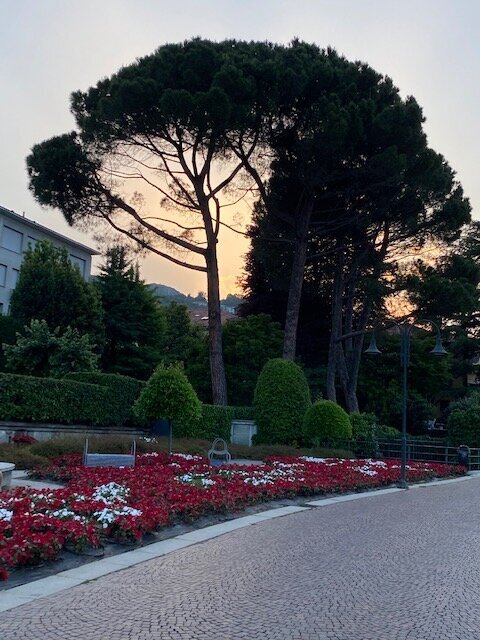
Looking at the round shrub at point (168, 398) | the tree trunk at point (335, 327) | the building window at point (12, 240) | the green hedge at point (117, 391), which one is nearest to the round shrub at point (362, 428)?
the tree trunk at point (335, 327)

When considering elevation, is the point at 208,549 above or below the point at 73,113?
below

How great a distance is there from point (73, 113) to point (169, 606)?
30.8 meters

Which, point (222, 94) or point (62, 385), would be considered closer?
point (62, 385)

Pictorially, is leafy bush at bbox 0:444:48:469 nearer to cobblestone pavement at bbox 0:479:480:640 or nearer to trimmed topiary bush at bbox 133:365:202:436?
trimmed topiary bush at bbox 133:365:202:436

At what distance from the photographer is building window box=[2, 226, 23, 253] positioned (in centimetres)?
5070

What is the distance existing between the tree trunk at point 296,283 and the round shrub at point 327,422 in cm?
533

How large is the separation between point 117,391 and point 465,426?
1524 cm

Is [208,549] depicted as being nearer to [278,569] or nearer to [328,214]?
[278,569]

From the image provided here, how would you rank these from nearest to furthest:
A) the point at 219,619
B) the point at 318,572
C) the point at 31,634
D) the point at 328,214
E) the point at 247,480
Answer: the point at 31,634, the point at 219,619, the point at 318,572, the point at 247,480, the point at 328,214

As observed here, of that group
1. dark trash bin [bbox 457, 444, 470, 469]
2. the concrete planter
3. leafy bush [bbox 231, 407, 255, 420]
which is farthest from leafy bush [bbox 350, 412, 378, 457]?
the concrete planter

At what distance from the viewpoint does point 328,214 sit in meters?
35.3

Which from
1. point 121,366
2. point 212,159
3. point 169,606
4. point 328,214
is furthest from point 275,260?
point 169,606

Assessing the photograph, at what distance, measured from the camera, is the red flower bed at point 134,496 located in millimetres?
7688

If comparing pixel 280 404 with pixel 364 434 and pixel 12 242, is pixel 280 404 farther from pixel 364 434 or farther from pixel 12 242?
pixel 12 242
